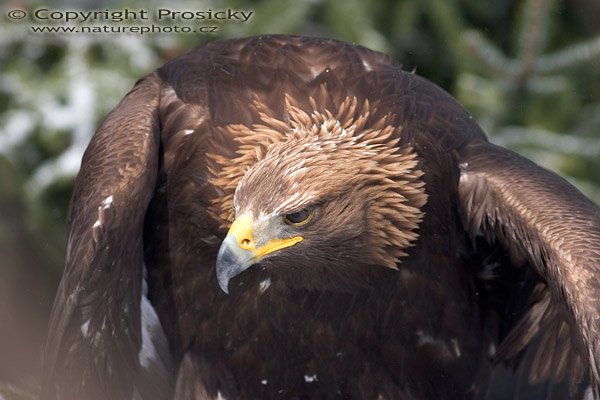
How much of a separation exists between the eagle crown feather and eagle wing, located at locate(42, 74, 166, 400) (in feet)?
1.05

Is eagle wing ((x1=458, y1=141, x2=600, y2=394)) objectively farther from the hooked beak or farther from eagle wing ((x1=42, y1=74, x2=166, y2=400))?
eagle wing ((x1=42, y1=74, x2=166, y2=400))

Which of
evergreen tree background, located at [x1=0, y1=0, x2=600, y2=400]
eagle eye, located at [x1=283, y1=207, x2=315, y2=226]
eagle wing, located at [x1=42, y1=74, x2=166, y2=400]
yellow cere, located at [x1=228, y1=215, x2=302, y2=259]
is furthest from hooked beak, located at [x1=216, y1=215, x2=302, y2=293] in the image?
evergreen tree background, located at [x1=0, y1=0, x2=600, y2=400]

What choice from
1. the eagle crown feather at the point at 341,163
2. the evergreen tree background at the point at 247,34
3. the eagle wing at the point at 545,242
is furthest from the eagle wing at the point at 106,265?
the evergreen tree background at the point at 247,34

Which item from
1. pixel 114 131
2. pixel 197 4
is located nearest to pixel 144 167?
pixel 114 131

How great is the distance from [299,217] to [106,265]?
0.79 metres

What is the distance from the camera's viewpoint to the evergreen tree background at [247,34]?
22.3 feet

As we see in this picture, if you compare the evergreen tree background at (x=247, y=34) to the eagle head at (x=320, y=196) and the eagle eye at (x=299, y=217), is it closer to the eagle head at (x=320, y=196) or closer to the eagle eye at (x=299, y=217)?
the eagle head at (x=320, y=196)

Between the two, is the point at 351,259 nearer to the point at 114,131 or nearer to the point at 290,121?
the point at 290,121

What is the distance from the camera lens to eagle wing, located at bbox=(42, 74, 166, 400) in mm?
4500

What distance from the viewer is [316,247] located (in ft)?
14.5

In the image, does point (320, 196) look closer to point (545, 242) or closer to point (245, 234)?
point (245, 234)

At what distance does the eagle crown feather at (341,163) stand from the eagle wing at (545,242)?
26 cm

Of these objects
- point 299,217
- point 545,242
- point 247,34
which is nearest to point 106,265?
point 299,217

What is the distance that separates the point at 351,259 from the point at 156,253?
0.87 m
